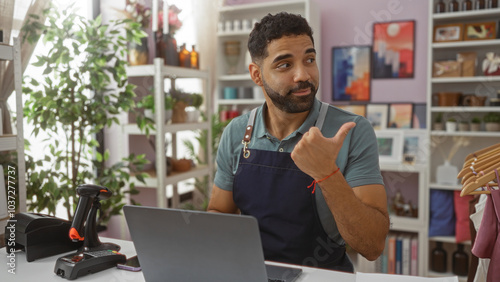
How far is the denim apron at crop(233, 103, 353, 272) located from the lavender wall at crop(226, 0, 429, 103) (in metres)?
2.22

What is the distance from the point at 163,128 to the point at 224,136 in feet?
3.65

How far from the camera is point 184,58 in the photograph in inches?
121

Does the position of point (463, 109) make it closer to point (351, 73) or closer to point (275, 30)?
point (351, 73)

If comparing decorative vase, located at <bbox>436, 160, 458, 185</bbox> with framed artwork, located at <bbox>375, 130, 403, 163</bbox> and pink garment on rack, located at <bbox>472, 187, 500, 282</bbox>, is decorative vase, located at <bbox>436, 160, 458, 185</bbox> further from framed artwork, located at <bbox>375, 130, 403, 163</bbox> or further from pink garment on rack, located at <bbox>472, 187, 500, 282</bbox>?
pink garment on rack, located at <bbox>472, 187, 500, 282</bbox>

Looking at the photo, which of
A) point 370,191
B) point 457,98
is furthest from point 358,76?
point 370,191

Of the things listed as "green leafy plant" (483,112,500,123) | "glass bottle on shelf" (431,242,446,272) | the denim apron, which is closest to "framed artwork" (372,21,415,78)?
"green leafy plant" (483,112,500,123)

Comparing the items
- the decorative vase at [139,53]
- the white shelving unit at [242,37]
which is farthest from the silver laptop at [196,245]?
the white shelving unit at [242,37]

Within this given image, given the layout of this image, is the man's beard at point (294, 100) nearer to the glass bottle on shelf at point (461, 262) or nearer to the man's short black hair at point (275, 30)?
the man's short black hair at point (275, 30)

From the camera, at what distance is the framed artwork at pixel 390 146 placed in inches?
133

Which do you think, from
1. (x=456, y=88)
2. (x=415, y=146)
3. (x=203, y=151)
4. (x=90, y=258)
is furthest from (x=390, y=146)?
(x=90, y=258)

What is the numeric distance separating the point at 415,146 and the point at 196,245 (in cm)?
283

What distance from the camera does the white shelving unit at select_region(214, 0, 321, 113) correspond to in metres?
3.65

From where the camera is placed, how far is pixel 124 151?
10.2 ft

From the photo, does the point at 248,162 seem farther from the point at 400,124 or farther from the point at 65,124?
the point at 400,124
